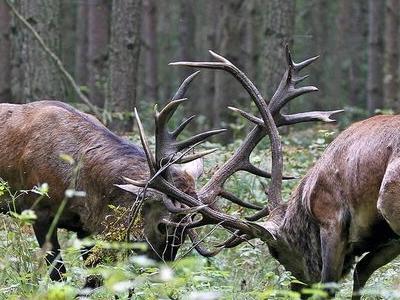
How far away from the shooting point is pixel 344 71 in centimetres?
3966

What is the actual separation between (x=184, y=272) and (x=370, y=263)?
221cm

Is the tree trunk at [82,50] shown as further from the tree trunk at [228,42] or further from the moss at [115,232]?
the moss at [115,232]

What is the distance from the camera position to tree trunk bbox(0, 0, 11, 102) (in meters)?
16.8

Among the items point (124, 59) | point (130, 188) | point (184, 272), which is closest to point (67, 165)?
point (130, 188)

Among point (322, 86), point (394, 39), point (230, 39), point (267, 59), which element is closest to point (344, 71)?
point (322, 86)

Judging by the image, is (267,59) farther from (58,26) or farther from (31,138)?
(31,138)

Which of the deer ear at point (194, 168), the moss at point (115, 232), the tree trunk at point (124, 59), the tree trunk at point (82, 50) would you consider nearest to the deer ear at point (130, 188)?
the moss at point (115, 232)

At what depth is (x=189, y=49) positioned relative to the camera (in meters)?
33.8

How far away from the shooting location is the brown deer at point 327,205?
6.72 metres

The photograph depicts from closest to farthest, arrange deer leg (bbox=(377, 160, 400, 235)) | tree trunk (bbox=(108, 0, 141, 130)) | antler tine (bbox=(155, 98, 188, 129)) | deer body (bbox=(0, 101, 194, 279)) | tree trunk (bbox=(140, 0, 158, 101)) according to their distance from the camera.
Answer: deer leg (bbox=(377, 160, 400, 235)) → antler tine (bbox=(155, 98, 188, 129)) → deer body (bbox=(0, 101, 194, 279)) → tree trunk (bbox=(108, 0, 141, 130)) → tree trunk (bbox=(140, 0, 158, 101))

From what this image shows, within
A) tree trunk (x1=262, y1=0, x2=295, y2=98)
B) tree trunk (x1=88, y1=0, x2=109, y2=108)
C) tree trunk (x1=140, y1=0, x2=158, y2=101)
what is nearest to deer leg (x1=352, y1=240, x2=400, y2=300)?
tree trunk (x1=262, y1=0, x2=295, y2=98)

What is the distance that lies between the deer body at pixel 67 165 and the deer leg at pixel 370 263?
1.47m

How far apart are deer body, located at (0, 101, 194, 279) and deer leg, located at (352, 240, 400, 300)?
147 cm

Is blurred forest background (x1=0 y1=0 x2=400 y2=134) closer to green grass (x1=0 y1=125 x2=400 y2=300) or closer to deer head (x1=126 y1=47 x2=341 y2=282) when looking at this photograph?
green grass (x1=0 y1=125 x2=400 y2=300)
